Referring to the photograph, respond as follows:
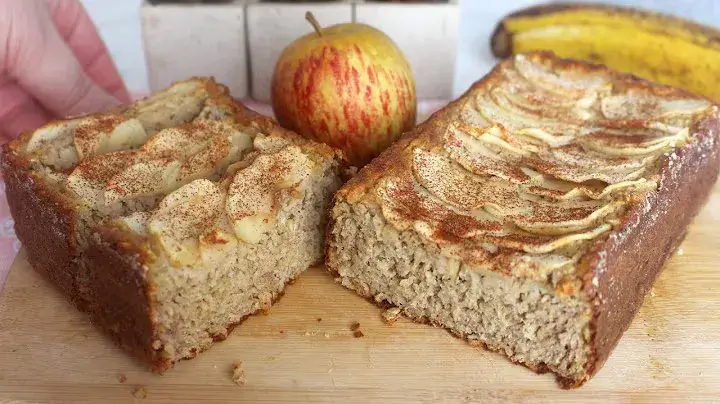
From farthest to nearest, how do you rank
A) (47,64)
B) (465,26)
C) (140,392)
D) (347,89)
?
(465,26)
(47,64)
(347,89)
(140,392)

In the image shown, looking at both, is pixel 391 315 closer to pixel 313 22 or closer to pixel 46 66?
pixel 313 22

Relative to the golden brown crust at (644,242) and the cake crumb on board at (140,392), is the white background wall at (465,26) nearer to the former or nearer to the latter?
the golden brown crust at (644,242)

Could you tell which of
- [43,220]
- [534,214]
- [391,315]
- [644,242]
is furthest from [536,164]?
[43,220]

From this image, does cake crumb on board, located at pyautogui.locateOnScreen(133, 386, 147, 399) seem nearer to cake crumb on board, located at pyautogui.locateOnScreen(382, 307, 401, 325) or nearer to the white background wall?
cake crumb on board, located at pyautogui.locateOnScreen(382, 307, 401, 325)

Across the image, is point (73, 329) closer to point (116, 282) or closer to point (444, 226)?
point (116, 282)

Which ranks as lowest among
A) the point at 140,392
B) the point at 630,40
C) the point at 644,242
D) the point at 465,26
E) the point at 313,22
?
the point at 140,392

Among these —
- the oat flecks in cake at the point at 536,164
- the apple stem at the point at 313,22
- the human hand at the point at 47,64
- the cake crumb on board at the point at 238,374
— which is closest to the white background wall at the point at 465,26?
the human hand at the point at 47,64

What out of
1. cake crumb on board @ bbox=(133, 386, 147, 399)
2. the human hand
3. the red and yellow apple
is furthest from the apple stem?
cake crumb on board @ bbox=(133, 386, 147, 399)
